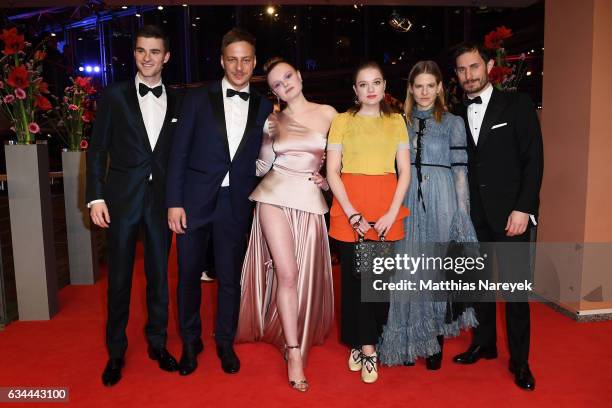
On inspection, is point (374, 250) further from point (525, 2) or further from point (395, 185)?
point (525, 2)

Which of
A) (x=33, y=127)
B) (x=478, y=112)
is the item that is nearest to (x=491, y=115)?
(x=478, y=112)

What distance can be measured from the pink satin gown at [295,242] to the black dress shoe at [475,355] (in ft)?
2.80

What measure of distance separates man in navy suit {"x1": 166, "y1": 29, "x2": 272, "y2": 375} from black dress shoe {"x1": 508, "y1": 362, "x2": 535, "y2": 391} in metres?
1.51

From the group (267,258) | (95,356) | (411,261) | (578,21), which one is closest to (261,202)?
(267,258)

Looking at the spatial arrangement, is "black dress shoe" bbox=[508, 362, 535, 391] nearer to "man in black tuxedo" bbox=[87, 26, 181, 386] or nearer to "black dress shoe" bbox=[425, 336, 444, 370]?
"black dress shoe" bbox=[425, 336, 444, 370]

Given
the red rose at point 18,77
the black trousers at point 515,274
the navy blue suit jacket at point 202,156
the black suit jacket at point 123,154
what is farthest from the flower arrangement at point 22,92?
the black trousers at point 515,274

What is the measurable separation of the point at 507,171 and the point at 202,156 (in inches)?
63.7

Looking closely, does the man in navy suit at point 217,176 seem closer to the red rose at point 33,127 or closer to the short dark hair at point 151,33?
the short dark hair at point 151,33

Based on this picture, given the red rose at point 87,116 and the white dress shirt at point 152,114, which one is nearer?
the white dress shirt at point 152,114

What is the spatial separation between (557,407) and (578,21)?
2657 mm

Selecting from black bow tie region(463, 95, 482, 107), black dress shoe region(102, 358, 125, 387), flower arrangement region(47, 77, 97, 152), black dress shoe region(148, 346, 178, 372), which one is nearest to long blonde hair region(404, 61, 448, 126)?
black bow tie region(463, 95, 482, 107)

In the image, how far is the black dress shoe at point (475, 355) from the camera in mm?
3090

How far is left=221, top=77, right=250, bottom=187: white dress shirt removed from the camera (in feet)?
9.41

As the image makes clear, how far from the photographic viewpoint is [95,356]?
323 centimetres
